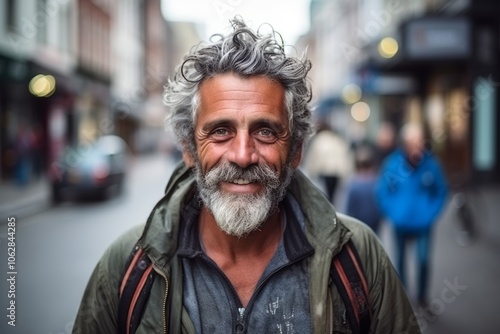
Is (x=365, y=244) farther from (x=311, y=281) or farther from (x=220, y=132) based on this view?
(x=220, y=132)

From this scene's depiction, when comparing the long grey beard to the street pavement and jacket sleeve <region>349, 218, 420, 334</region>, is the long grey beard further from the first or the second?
the street pavement

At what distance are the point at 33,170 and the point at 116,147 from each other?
549 centimetres

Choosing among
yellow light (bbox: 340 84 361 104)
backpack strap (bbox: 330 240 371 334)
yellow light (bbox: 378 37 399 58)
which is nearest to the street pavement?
backpack strap (bbox: 330 240 371 334)

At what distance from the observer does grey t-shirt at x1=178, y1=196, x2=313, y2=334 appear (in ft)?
6.15

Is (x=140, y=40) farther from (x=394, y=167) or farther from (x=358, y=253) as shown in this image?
(x=358, y=253)

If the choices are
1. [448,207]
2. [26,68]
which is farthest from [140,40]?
[448,207]

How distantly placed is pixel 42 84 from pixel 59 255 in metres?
12.6

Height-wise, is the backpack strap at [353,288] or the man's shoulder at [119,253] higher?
the man's shoulder at [119,253]

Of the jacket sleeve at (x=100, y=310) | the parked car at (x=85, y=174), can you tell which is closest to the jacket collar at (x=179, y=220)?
the jacket sleeve at (x=100, y=310)

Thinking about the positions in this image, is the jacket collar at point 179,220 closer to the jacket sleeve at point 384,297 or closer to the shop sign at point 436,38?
the jacket sleeve at point 384,297

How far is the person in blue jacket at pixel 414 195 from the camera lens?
18.4 feet

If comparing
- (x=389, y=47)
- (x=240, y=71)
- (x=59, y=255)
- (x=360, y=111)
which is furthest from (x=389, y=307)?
(x=360, y=111)

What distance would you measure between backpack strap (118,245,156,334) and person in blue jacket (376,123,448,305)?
4219 mm

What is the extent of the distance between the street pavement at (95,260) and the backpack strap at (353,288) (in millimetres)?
1935
